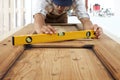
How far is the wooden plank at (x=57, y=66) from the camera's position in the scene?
81 cm

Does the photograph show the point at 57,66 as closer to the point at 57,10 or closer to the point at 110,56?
the point at 110,56

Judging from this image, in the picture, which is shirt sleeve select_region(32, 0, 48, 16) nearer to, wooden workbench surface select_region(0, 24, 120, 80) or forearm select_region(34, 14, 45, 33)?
forearm select_region(34, 14, 45, 33)

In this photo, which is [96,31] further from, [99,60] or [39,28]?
[99,60]

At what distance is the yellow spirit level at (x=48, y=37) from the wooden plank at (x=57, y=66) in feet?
0.33

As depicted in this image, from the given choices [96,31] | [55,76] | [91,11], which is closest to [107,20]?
[91,11]

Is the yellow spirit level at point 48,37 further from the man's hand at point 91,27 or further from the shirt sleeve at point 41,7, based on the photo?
the shirt sleeve at point 41,7

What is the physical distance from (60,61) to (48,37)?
1.35 feet

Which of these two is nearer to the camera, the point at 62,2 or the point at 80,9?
the point at 62,2

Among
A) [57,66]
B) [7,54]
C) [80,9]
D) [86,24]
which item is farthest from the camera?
[80,9]

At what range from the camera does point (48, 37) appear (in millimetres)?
1400

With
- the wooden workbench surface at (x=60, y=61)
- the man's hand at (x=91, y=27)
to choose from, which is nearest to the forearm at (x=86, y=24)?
the man's hand at (x=91, y=27)

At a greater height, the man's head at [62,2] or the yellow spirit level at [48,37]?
the man's head at [62,2]

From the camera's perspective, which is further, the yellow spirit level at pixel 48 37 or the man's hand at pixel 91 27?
the man's hand at pixel 91 27

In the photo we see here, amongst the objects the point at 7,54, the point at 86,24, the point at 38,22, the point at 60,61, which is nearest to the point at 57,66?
the point at 60,61
